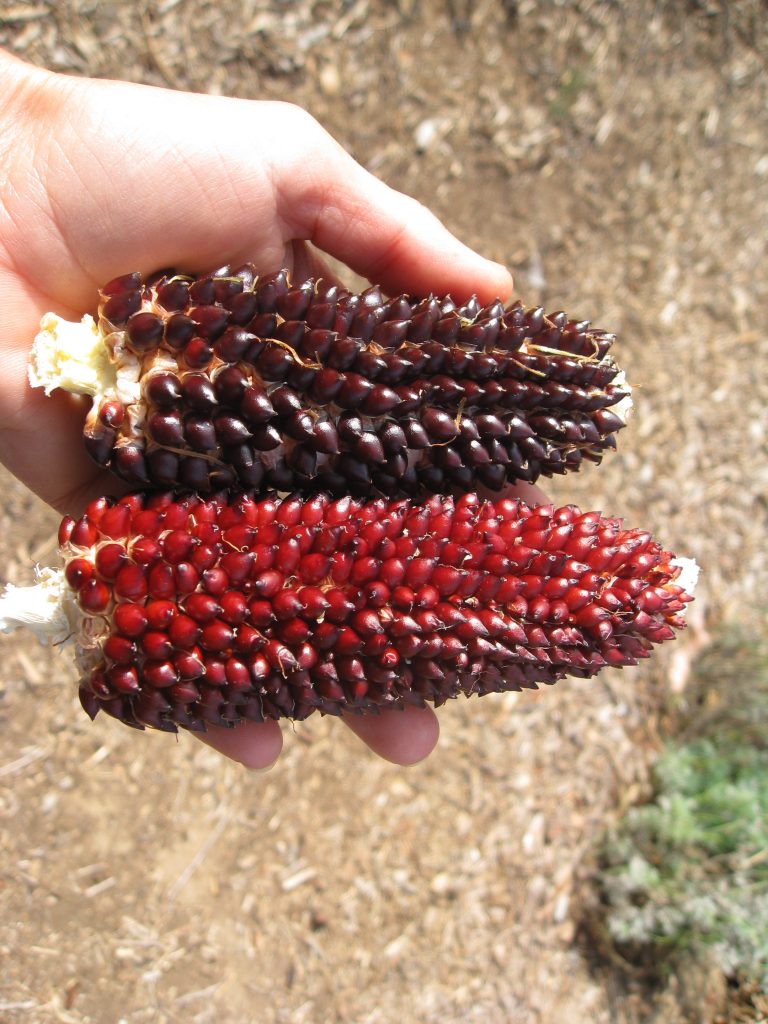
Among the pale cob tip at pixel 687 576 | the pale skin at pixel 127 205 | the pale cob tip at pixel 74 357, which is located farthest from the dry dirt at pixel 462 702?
the pale cob tip at pixel 687 576

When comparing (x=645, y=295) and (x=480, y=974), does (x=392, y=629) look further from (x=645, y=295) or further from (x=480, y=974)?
(x=645, y=295)

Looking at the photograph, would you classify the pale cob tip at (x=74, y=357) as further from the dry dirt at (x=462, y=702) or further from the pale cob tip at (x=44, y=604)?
Answer: the dry dirt at (x=462, y=702)

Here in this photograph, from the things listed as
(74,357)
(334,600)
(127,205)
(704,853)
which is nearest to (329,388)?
(334,600)

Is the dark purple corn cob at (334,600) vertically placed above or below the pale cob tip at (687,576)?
below

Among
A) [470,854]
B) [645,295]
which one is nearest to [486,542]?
[470,854]

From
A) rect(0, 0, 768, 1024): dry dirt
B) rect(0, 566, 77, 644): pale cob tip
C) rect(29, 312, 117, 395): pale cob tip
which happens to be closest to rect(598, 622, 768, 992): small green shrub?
rect(0, 0, 768, 1024): dry dirt

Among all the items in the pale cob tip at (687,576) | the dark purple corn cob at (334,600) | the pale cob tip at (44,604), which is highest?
the pale cob tip at (687,576)

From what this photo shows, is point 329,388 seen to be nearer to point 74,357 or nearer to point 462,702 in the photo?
point 74,357
